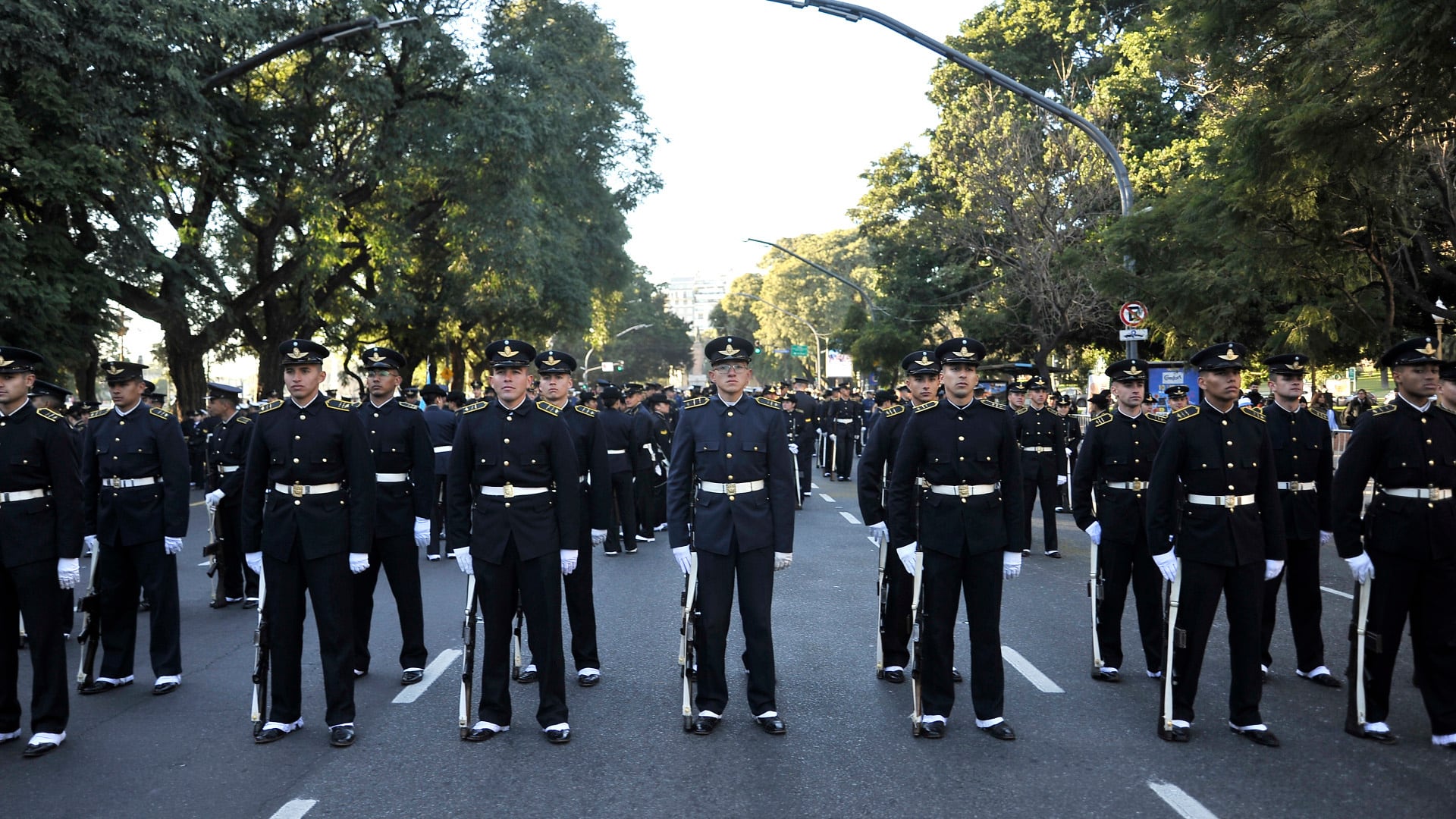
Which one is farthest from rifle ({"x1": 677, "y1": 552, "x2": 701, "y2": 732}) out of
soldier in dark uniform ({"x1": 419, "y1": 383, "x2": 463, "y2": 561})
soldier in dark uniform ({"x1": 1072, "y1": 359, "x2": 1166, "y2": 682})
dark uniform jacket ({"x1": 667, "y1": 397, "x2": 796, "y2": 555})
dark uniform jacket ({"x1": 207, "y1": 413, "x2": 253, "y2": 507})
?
soldier in dark uniform ({"x1": 419, "y1": 383, "x2": 463, "y2": 561})

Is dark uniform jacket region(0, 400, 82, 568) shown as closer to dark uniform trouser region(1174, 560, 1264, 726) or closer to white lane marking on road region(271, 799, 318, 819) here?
white lane marking on road region(271, 799, 318, 819)

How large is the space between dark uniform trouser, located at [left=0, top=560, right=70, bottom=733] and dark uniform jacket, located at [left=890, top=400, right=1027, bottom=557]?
4.89 metres

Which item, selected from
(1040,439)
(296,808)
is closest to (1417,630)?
(296,808)

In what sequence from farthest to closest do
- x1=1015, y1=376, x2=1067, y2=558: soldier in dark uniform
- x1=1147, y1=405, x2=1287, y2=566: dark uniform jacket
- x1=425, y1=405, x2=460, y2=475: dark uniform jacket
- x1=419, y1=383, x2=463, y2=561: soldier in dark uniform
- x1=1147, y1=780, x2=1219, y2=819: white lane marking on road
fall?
1. x1=425, y1=405, x2=460, y2=475: dark uniform jacket
2. x1=419, y1=383, x2=463, y2=561: soldier in dark uniform
3. x1=1015, y1=376, x2=1067, y2=558: soldier in dark uniform
4. x1=1147, y1=405, x2=1287, y2=566: dark uniform jacket
5. x1=1147, y1=780, x2=1219, y2=819: white lane marking on road

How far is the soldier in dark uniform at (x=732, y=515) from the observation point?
275 inches

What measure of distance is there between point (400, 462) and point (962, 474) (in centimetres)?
436

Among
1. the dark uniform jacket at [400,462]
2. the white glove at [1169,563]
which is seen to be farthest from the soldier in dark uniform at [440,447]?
the white glove at [1169,563]

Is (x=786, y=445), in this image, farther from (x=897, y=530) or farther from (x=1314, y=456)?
(x=1314, y=456)

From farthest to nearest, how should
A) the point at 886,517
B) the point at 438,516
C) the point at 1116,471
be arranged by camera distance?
the point at 438,516 → the point at 1116,471 → the point at 886,517

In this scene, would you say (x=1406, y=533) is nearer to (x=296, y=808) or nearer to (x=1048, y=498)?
(x=296, y=808)

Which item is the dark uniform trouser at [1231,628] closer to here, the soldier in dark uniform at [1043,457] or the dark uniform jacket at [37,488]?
the dark uniform jacket at [37,488]

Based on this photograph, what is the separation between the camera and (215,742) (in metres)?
6.76

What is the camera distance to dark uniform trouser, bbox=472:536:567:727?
6832 millimetres

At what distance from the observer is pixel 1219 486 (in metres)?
6.81
